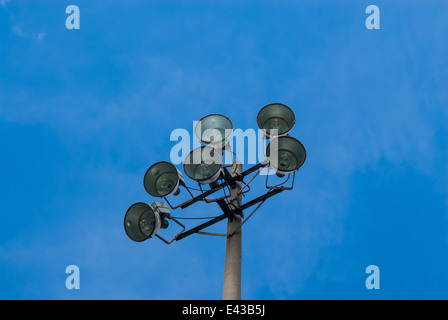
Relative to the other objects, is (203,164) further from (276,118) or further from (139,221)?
(276,118)

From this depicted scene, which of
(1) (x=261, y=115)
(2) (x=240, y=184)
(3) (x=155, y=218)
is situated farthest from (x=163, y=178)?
(1) (x=261, y=115)

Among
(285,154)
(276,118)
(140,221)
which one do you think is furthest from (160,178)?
(276,118)

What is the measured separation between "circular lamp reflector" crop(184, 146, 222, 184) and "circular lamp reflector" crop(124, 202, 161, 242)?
1056 mm

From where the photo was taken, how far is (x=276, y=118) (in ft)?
31.6

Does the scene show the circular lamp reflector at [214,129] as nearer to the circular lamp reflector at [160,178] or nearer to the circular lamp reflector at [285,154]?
the circular lamp reflector at [160,178]

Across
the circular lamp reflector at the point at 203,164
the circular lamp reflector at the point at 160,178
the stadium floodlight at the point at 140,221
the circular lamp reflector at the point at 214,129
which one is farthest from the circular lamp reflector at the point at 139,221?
the circular lamp reflector at the point at 214,129

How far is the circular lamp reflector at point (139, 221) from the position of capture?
8.74 m

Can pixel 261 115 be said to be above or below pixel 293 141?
above

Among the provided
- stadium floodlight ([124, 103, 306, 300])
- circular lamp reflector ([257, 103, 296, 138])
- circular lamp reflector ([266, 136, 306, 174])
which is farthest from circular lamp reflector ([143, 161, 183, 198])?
circular lamp reflector ([257, 103, 296, 138])

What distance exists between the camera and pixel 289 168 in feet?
27.7

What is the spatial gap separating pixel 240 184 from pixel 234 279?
6.94ft

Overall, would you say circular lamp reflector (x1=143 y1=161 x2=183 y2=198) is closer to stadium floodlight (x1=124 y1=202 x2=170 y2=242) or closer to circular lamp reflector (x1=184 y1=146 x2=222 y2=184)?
stadium floodlight (x1=124 y1=202 x2=170 y2=242)
